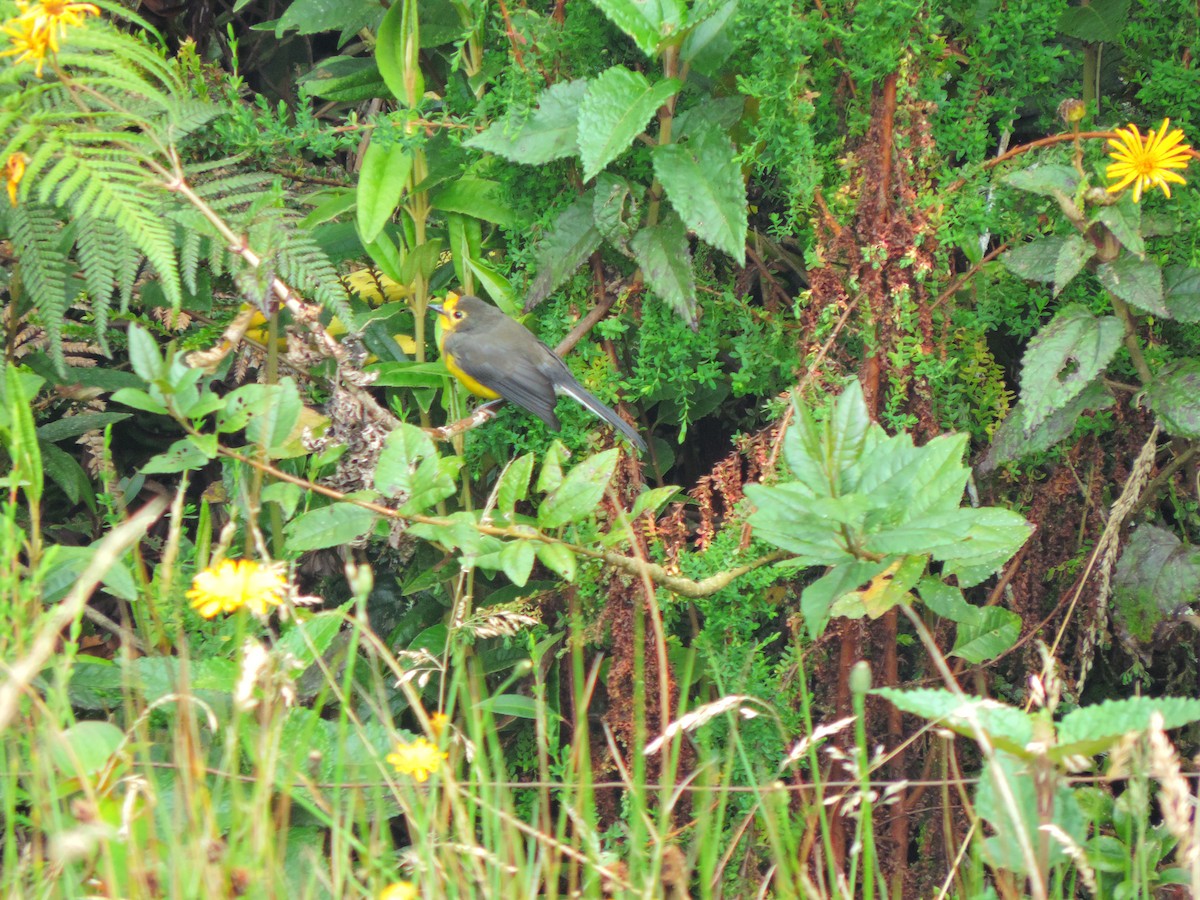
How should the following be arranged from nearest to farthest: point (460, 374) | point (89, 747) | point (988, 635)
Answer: point (89, 747), point (988, 635), point (460, 374)

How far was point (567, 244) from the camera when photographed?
2803mm

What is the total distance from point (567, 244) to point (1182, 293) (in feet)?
4.07

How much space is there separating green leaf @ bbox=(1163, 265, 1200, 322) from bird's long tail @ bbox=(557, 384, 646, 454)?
1.12 meters

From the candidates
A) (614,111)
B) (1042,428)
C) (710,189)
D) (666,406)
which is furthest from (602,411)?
(1042,428)

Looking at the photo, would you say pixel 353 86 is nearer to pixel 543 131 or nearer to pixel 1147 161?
pixel 543 131

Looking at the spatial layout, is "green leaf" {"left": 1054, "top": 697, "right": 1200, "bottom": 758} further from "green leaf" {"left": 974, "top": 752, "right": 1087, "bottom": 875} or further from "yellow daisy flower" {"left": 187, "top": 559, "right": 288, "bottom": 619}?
"yellow daisy flower" {"left": 187, "top": 559, "right": 288, "bottom": 619}

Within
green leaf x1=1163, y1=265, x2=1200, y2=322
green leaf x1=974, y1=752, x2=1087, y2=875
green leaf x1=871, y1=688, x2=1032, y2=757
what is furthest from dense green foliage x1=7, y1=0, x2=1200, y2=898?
green leaf x1=871, y1=688, x2=1032, y2=757

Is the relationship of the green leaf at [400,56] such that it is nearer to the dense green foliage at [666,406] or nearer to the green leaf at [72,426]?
the dense green foliage at [666,406]

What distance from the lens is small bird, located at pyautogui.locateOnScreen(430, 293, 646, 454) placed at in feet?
9.66

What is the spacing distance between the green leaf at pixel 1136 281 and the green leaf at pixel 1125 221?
35mm

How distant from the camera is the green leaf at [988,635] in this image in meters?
2.50

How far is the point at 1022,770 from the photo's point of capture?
1759 millimetres

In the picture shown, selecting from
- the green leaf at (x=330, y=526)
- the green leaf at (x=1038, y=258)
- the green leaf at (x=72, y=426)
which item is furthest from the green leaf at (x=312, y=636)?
the green leaf at (x=1038, y=258)

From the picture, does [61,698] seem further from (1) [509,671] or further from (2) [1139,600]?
(2) [1139,600]
